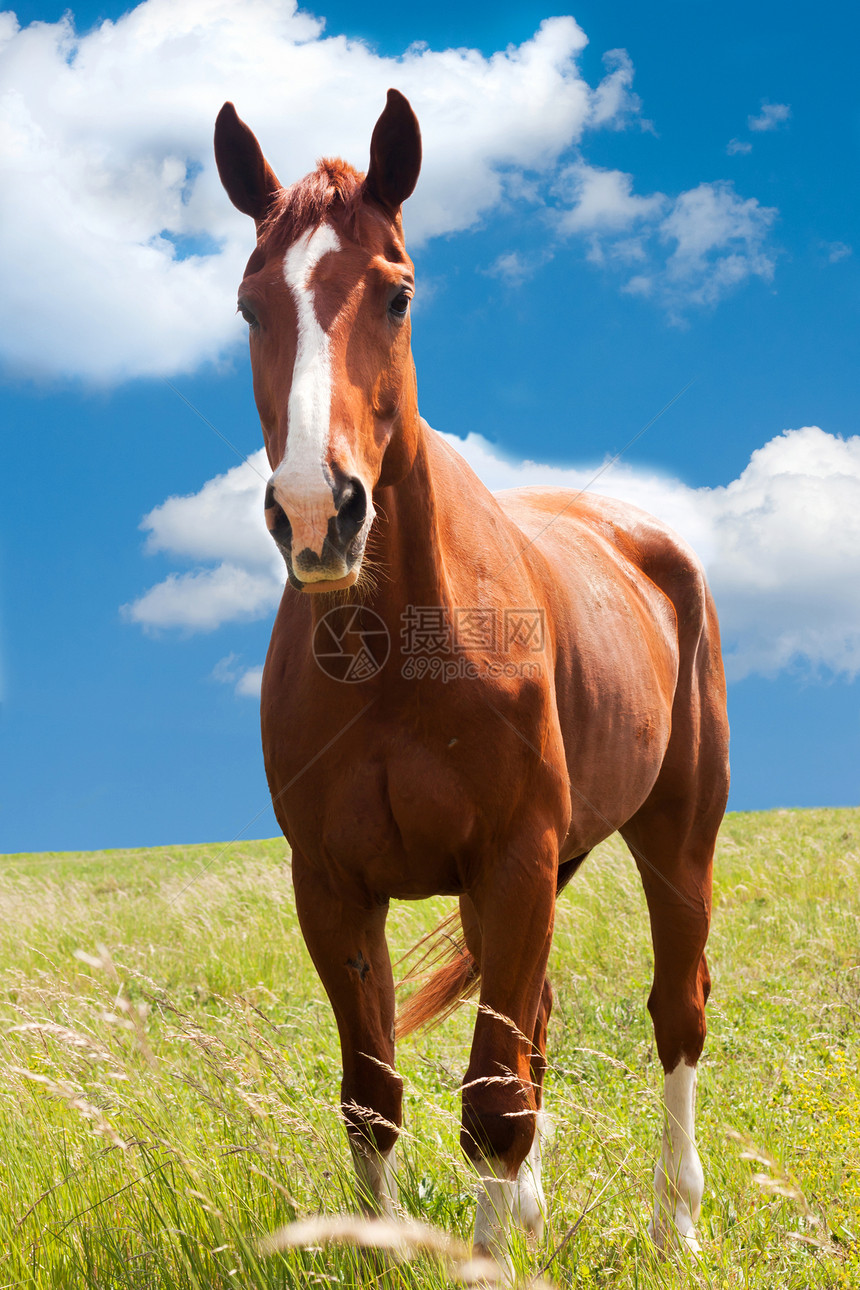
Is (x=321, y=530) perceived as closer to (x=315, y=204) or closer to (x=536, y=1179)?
(x=315, y=204)

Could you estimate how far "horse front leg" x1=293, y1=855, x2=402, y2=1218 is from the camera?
2551mm

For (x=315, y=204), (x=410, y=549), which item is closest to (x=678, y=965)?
(x=410, y=549)

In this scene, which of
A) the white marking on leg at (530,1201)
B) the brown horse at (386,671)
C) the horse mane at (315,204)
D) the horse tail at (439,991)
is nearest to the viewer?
the brown horse at (386,671)

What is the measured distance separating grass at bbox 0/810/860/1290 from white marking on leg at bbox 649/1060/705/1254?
0.25 ft

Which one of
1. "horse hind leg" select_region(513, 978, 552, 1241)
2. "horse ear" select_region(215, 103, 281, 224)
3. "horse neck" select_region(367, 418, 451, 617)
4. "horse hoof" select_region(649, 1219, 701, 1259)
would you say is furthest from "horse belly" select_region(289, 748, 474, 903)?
"horse ear" select_region(215, 103, 281, 224)

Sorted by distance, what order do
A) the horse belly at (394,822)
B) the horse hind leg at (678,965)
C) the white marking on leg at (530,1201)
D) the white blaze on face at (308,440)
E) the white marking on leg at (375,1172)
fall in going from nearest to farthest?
the white blaze on face at (308,440) → the horse belly at (394,822) → the white marking on leg at (530,1201) → the white marking on leg at (375,1172) → the horse hind leg at (678,965)

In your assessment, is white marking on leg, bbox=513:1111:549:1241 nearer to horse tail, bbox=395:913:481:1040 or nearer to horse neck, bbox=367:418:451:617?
horse tail, bbox=395:913:481:1040

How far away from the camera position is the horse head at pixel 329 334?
1.83m

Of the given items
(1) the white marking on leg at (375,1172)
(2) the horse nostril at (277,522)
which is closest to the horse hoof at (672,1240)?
(1) the white marking on leg at (375,1172)

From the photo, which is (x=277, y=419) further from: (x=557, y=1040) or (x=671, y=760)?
(x=557, y=1040)

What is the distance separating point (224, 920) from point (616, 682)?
6.79m

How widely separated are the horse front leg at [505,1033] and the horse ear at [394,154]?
1786 millimetres

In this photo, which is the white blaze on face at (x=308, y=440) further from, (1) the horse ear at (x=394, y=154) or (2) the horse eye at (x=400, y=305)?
(1) the horse ear at (x=394, y=154)

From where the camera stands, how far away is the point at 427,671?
239 centimetres
